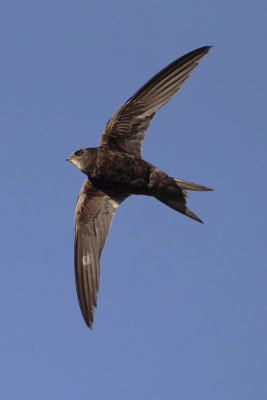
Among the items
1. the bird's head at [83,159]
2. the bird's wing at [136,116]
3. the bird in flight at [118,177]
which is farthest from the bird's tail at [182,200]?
the bird's head at [83,159]

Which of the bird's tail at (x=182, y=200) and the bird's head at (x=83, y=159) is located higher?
the bird's head at (x=83, y=159)

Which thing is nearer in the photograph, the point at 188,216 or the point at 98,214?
the point at 188,216

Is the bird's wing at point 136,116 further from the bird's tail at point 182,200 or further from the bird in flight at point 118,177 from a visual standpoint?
the bird's tail at point 182,200

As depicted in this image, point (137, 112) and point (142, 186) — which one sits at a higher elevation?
point (137, 112)

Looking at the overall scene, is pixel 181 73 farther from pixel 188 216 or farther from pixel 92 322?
pixel 92 322

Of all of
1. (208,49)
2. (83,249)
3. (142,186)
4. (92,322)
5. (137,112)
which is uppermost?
(208,49)

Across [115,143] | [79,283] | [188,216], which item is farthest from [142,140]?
[79,283]

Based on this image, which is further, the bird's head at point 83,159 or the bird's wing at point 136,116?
the bird's wing at point 136,116

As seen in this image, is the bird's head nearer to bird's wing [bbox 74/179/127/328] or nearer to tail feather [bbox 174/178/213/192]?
bird's wing [bbox 74/179/127/328]
